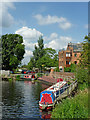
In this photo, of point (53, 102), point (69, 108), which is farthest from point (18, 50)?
point (69, 108)

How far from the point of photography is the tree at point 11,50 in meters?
80.8

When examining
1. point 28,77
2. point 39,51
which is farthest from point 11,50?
point 39,51

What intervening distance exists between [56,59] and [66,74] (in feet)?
103

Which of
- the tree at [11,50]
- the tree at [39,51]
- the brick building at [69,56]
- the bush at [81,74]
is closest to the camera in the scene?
the bush at [81,74]

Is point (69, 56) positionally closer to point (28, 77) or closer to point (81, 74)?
point (28, 77)

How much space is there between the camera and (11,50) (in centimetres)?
8388

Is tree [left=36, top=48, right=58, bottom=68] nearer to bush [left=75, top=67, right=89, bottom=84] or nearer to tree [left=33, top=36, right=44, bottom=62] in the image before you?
tree [left=33, top=36, right=44, bottom=62]

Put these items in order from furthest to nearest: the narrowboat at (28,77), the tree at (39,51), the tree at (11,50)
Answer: the tree at (39,51)
the tree at (11,50)
the narrowboat at (28,77)

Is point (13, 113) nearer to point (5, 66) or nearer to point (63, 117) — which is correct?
point (63, 117)

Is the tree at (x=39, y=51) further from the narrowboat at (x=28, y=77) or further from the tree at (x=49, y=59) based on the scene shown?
the narrowboat at (x=28, y=77)

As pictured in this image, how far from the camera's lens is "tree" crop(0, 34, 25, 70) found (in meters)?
80.8

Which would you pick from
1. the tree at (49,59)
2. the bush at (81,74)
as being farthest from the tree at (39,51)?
the bush at (81,74)

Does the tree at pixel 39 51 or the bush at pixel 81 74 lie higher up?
the tree at pixel 39 51

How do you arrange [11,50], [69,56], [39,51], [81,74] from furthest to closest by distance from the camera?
1. [39,51]
2. [11,50]
3. [69,56]
4. [81,74]
